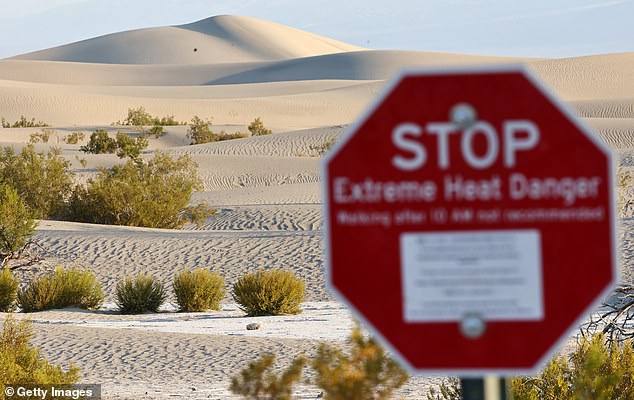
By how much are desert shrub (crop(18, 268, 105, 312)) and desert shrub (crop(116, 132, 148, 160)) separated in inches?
806

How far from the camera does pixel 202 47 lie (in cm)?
17975

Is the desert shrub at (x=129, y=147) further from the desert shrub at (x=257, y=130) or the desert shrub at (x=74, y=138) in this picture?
the desert shrub at (x=257, y=130)

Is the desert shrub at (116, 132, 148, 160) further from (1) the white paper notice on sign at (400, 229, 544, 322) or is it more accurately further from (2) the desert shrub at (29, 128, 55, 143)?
(1) the white paper notice on sign at (400, 229, 544, 322)

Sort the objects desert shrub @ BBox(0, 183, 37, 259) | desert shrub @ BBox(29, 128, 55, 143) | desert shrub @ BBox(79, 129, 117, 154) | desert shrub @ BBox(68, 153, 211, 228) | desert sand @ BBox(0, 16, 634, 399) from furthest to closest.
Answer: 1. desert shrub @ BBox(29, 128, 55, 143)
2. desert shrub @ BBox(79, 129, 117, 154)
3. desert shrub @ BBox(68, 153, 211, 228)
4. desert shrub @ BBox(0, 183, 37, 259)
5. desert sand @ BBox(0, 16, 634, 399)

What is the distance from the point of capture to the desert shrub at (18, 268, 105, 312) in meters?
17.0

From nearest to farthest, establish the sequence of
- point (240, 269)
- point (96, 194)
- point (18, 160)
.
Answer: point (240, 269)
point (96, 194)
point (18, 160)

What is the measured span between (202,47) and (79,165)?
143 metres

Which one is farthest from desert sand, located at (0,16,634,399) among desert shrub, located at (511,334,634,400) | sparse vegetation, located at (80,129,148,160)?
desert shrub, located at (511,334,634,400)

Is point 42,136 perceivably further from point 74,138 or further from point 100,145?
point 100,145

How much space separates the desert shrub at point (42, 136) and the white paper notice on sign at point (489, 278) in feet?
167

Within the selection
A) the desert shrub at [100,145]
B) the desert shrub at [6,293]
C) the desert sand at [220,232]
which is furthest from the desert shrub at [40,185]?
the desert shrub at [100,145]

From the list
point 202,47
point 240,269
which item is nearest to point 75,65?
point 202,47

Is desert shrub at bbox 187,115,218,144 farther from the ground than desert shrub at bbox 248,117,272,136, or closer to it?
closer to it

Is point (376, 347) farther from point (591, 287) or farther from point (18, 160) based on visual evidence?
point (18, 160)
